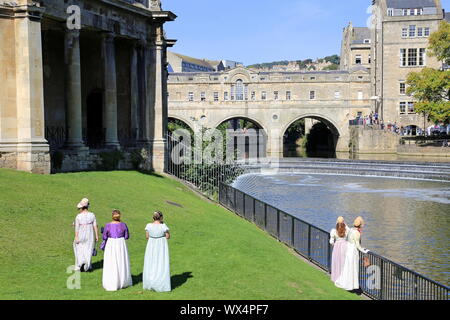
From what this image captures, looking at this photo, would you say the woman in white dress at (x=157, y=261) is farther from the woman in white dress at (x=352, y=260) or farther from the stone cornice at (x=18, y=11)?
the stone cornice at (x=18, y=11)

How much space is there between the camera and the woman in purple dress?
10.4m

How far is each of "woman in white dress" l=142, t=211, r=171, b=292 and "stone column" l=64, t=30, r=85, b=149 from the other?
1356cm

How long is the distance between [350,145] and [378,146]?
10.8m

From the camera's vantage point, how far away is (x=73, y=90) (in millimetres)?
23062

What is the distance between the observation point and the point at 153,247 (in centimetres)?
1052

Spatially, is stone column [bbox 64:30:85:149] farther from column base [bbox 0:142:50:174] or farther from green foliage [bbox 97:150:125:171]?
column base [bbox 0:142:50:174]

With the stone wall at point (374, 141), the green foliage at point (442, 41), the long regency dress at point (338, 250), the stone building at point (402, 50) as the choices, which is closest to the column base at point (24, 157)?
the long regency dress at point (338, 250)

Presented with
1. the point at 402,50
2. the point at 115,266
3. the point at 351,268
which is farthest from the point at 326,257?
the point at 402,50

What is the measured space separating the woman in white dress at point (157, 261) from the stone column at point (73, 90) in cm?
1356

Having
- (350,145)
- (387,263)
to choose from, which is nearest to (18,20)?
(387,263)

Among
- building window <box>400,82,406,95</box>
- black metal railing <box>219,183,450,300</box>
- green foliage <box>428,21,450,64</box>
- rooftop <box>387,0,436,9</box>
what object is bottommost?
black metal railing <box>219,183,450,300</box>

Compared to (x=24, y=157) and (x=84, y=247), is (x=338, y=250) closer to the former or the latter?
(x=84, y=247)

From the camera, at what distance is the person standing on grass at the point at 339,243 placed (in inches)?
515

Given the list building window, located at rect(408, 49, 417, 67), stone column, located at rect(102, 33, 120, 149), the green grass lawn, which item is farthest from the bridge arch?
the green grass lawn
